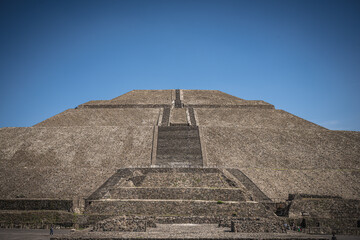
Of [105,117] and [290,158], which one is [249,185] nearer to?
[290,158]

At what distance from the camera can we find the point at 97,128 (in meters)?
34.3

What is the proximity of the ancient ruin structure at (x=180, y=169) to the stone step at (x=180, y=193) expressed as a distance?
5cm

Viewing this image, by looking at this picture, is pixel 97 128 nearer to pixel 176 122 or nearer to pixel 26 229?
pixel 176 122

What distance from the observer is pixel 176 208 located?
17.2 meters

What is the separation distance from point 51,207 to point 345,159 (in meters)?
23.4

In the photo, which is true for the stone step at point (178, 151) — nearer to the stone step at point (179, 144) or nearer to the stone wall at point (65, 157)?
the stone step at point (179, 144)

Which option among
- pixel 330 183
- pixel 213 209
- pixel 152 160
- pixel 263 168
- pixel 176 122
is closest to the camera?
pixel 213 209

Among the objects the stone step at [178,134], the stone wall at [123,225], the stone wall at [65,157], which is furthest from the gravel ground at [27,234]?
the stone step at [178,134]

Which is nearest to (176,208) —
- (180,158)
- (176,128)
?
(180,158)

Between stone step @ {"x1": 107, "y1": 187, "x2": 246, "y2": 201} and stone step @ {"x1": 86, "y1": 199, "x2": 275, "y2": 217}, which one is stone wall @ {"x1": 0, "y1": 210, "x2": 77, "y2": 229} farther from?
stone step @ {"x1": 107, "y1": 187, "x2": 246, "y2": 201}

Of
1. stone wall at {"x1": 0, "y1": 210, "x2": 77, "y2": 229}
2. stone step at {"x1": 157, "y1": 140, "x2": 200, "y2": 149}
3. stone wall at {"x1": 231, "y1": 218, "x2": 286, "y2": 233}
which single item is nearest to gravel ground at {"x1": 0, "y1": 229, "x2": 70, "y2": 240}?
stone wall at {"x1": 0, "y1": 210, "x2": 77, "y2": 229}

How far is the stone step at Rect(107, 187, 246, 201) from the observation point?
18250 mm

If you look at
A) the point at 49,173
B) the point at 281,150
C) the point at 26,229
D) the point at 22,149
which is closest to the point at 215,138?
the point at 281,150

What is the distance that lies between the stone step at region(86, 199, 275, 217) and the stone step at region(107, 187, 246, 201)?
2.88 ft
